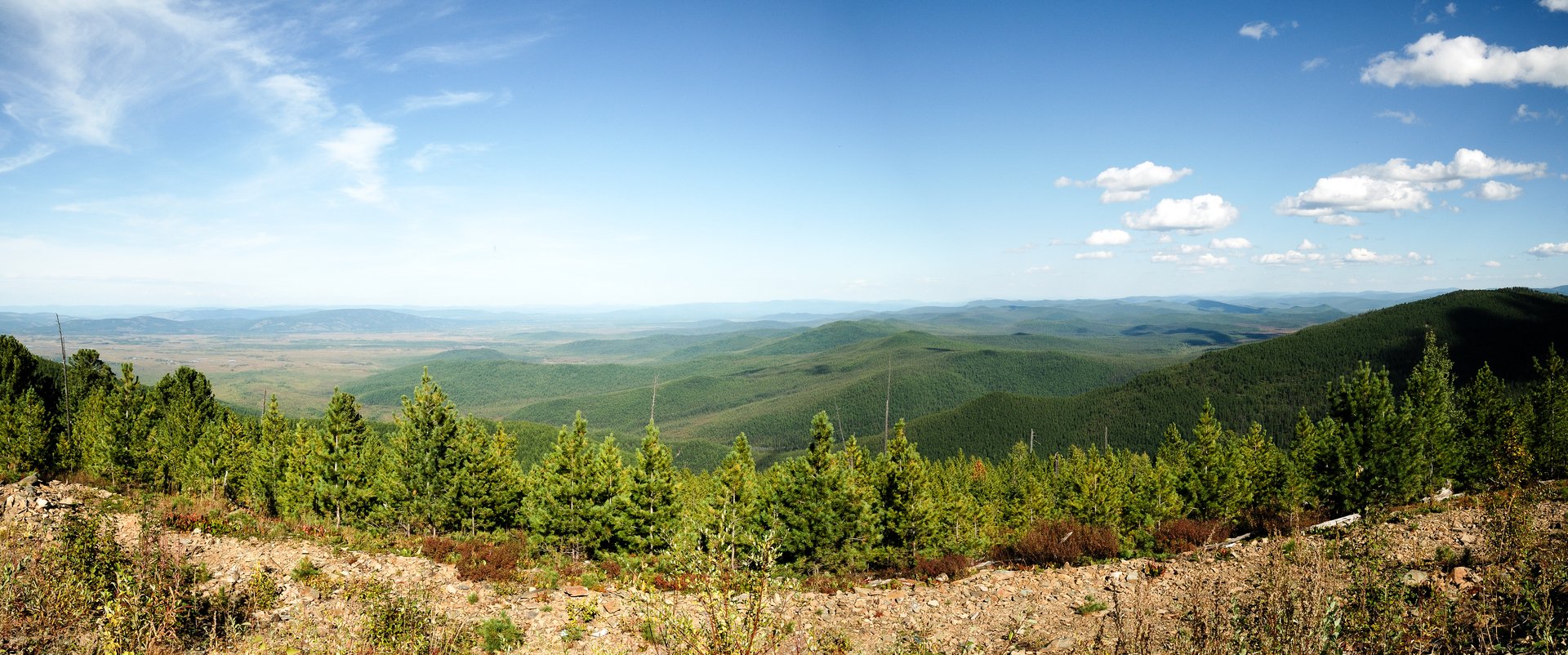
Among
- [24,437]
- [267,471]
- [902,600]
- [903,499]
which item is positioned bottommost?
Result: [267,471]

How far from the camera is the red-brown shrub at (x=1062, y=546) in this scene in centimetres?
1731

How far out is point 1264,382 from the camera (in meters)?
181

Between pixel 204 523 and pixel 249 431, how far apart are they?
2670 cm

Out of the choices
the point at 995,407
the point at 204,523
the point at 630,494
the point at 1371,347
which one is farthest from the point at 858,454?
the point at 1371,347

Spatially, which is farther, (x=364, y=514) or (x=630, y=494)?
(x=364, y=514)

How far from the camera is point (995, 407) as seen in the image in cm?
17588

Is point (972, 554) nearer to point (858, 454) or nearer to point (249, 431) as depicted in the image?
point (858, 454)

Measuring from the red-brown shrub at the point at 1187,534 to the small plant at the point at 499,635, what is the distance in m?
16.9

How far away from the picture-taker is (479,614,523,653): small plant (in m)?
11.8

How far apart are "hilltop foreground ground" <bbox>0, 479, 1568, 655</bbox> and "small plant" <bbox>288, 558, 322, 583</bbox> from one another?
5 centimetres

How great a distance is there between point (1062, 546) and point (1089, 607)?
5305 mm

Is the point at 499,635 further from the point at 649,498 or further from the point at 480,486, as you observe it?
the point at 480,486

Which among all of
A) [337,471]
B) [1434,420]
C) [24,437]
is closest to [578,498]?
[337,471]

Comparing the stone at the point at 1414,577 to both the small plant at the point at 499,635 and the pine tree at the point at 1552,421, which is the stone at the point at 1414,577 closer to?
the small plant at the point at 499,635
